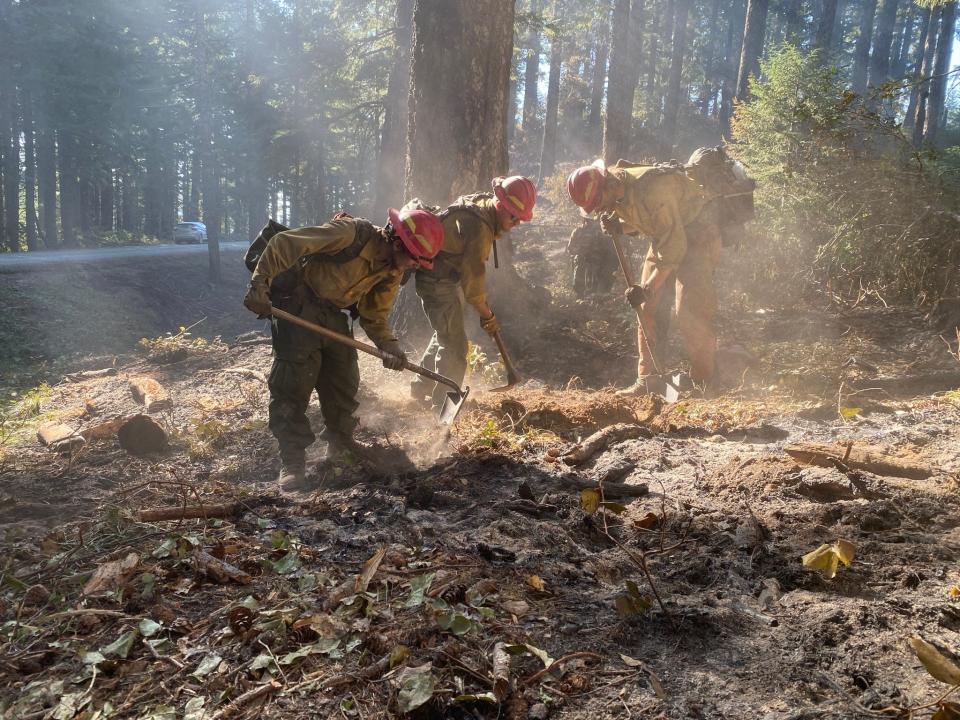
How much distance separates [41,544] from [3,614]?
75 cm

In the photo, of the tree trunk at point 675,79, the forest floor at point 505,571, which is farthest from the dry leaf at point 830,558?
the tree trunk at point 675,79

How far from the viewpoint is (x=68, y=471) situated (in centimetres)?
511

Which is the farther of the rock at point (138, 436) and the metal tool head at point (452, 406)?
the rock at point (138, 436)

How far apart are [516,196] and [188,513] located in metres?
3.58

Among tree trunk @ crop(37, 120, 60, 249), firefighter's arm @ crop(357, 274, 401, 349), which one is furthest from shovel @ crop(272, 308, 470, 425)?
tree trunk @ crop(37, 120, 60, 249)

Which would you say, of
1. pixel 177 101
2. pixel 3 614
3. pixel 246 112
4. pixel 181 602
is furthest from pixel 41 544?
pixel 177 101

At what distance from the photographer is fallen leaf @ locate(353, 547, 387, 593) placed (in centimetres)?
273

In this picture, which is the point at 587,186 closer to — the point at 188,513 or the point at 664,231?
the point at 664,231

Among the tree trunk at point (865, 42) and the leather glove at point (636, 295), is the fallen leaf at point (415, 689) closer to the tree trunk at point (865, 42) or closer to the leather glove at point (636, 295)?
the leather glove at point (636, 295)

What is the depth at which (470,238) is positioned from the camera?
5871 mm

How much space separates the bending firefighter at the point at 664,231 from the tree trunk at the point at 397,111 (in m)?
9.84

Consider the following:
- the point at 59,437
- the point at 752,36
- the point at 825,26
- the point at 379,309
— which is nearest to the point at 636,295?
the point at 379,309

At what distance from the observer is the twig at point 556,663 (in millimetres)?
2189

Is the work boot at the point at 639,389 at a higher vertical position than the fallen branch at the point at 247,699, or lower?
higher
